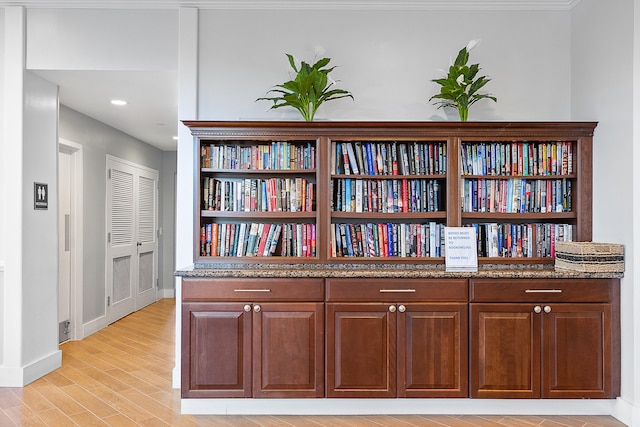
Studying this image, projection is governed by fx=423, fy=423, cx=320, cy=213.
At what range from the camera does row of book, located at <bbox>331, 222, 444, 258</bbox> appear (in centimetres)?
291

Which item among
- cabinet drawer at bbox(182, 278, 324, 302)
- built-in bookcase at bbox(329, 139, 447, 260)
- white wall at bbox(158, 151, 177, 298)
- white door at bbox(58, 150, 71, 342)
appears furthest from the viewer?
white wall at bbox(158, 151, 177, 298)

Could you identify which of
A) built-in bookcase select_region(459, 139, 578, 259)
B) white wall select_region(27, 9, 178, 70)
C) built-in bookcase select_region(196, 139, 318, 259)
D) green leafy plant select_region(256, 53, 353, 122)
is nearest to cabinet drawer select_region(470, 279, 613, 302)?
built-in bookcase select_region(459, 139, 578, 259)

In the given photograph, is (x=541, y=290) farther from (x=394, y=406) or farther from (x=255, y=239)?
(x=255, y=239)

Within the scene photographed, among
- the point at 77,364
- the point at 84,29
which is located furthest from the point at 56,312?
the point at 84,29

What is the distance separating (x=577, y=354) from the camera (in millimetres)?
2576

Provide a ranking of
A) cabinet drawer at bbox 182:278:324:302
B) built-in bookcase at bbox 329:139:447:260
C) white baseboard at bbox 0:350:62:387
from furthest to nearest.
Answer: white baseboard at bbox 0:350:62:387
built-in bookcase at bbox 329:139:447:260
cabinet drawer at bbox 182:278:324:302

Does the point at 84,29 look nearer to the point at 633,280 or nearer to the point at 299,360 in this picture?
the point at 299,360

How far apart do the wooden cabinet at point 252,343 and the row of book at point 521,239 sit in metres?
1.29

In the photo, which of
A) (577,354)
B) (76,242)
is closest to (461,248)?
(577,354)

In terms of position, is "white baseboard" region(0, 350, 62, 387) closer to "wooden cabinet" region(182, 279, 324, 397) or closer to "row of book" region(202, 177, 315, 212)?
"wooden cabinet" region(182, 279, 324, 397)

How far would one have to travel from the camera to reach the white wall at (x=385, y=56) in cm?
313

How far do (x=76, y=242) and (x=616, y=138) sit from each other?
4766 millimetres

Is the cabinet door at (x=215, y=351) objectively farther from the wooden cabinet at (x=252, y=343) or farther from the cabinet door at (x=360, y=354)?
the cabinet door at (x=360, y=354)

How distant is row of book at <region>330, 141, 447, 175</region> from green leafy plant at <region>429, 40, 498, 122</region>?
318 millimetres
